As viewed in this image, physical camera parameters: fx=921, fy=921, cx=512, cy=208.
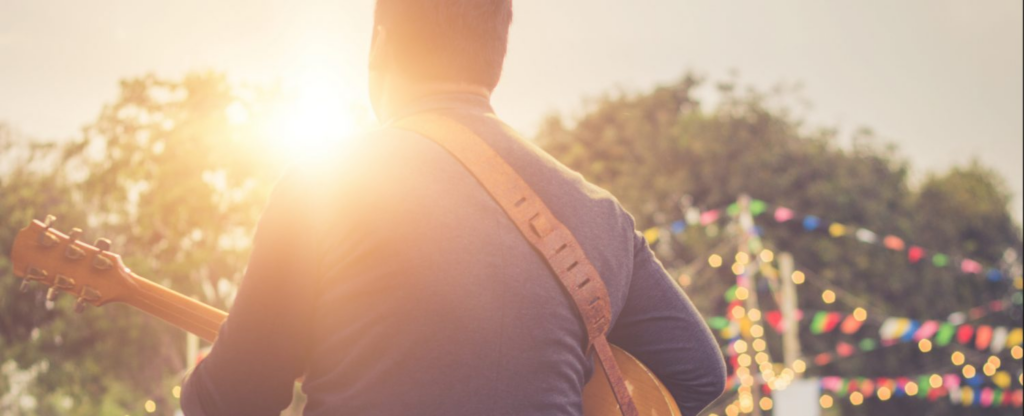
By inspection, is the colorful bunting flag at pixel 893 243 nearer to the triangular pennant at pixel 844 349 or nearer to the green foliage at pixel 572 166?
the green foliage at pixel 572 166

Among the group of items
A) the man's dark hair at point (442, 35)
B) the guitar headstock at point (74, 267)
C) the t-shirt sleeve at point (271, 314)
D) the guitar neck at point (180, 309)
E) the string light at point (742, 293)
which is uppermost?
the string light at point (742, 293)

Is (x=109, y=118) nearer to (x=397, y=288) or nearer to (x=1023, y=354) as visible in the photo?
(x=397, y=288)

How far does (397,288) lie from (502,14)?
60cm

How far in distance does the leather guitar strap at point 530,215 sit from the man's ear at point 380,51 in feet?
0.48

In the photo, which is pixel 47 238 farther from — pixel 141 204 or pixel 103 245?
pixel 141 204

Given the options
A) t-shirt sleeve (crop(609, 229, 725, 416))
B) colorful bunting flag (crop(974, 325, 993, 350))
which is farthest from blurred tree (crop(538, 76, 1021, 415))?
t-shirt sleeve (crop(609, 229, 725, 416))

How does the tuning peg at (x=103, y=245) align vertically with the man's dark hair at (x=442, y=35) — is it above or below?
below

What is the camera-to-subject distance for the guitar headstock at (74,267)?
198cm

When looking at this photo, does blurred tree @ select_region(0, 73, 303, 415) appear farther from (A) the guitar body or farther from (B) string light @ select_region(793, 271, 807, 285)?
(A) the guitar body

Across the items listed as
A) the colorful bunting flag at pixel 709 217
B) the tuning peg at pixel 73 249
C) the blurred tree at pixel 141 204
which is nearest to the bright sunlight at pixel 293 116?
the blurred tree at pixel 141 204

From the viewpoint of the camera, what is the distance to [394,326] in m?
1.35

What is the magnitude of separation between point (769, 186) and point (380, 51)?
27280 millimetres

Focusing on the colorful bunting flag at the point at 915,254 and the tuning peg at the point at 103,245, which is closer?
the tuning peg at the point at 103,245

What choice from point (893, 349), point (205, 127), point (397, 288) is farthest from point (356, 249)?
point (893, 349)
